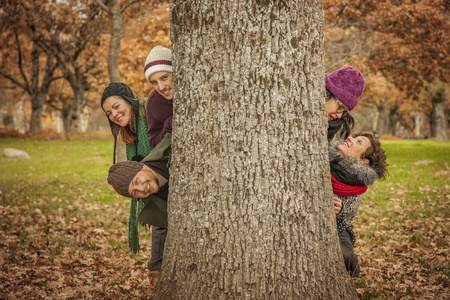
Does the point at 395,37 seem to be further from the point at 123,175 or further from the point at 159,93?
the point at 123,175

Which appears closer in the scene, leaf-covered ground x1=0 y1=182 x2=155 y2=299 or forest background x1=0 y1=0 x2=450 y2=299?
leaf-covered ground x1=0 y1=182 x2=155 y2=299

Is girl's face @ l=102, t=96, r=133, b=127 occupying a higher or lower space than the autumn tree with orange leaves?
lower

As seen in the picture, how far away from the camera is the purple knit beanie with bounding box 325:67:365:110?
3297mm

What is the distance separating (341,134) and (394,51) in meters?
12.5

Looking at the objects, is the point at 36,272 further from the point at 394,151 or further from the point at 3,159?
the point at 394,151

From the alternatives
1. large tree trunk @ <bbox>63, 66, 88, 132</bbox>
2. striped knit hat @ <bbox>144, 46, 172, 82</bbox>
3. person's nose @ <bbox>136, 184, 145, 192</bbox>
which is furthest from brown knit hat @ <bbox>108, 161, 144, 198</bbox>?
large tree trunk @ <bbox>63, 66, 88, 132</bbox>

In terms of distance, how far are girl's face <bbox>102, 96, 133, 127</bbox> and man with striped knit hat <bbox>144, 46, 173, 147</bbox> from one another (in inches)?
10.5

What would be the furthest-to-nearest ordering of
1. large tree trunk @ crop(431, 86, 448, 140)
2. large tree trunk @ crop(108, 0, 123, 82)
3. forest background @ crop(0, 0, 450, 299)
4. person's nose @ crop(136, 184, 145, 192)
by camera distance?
large tree trunk @ crop(431, 86, 448, 140)
large tree trunk @ crop(108, 0, 123, 82)
forest background @ crop(0, 0, 450, 299)
person's nose @ crop(136, 184, 145, 192)

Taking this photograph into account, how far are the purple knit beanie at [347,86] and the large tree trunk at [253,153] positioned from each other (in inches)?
29.3

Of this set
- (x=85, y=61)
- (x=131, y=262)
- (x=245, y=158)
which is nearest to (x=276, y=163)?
(x=245, y=158)

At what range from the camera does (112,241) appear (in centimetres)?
564

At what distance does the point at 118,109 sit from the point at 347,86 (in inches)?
80.9

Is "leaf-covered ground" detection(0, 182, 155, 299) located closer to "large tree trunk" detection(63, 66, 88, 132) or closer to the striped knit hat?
the striped knit hat

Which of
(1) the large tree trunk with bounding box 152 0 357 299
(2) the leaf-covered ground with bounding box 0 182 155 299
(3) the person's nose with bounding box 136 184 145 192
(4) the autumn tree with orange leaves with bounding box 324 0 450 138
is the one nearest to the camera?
(1) the large tree trunk with bounding box 152 0 357 299
